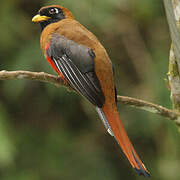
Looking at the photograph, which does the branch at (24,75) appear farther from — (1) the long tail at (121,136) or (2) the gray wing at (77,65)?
(1) the long tail at (121,136)

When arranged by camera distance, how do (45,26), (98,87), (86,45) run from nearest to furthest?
(98,87) < (86,45) < (45,26)

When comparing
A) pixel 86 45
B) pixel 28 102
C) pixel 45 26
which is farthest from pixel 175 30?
pixel 28 102

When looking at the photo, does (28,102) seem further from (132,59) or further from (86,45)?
(86,45)

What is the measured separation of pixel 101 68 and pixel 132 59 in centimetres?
202

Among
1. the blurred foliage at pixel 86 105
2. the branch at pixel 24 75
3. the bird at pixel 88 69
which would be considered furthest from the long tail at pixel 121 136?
the blurred foliage at pixel 86 105

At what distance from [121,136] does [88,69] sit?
0.50 m

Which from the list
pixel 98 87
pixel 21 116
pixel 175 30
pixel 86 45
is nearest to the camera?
pixel 175 30

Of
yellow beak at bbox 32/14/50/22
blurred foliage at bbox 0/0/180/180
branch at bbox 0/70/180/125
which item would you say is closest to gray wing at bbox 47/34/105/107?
branch at bbox 0/70/180/125

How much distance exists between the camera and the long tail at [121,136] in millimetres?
2125

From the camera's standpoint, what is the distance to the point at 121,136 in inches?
90.6

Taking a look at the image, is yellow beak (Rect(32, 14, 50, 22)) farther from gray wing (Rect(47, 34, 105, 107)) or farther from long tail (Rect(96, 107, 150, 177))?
long tail (Rect(96, 107, 150, 177))

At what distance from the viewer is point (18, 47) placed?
4.18m

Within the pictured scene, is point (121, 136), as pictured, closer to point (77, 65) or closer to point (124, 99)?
point (124, 99)

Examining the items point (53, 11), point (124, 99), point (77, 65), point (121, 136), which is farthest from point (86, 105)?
point (121, 136)
